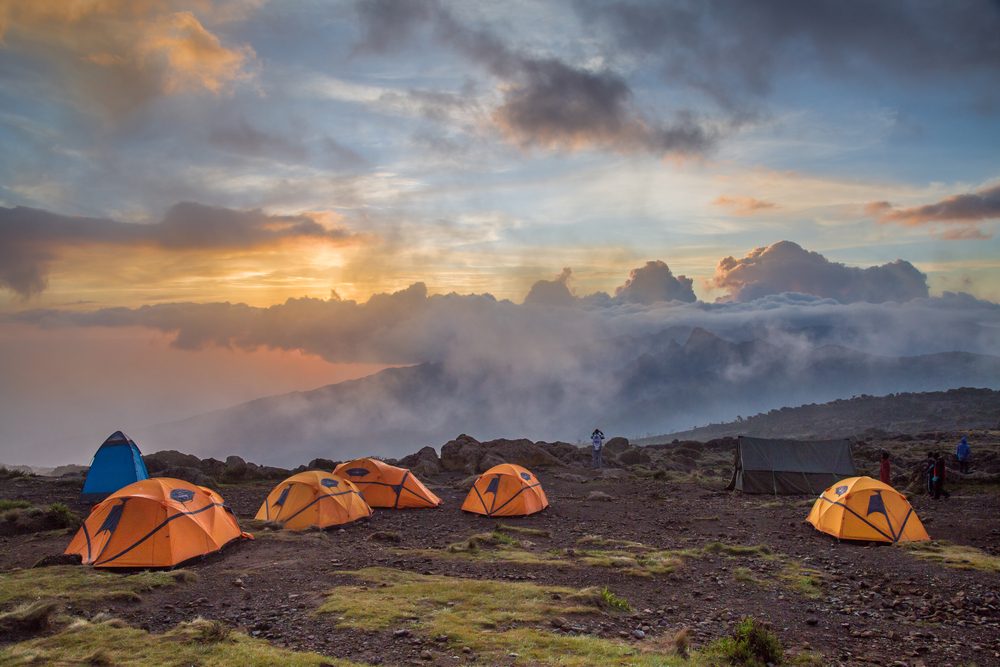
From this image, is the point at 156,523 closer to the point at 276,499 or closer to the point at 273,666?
the point at 276,499

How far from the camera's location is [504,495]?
26.8 m

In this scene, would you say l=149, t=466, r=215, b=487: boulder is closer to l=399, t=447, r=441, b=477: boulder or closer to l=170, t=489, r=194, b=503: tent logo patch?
l=399, t=447, r=441, b=477: boulder

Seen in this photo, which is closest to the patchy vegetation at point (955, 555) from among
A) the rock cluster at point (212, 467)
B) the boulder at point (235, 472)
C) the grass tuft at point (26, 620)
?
the grass tuft at point (26, 620)

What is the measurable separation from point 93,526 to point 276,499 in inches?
282

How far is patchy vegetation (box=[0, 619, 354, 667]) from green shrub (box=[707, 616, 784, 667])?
232 inches

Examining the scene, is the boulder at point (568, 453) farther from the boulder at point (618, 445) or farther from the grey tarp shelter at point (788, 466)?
the grey tarp shelter at point (788, 466)

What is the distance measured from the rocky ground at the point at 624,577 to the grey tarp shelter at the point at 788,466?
4.11 metres

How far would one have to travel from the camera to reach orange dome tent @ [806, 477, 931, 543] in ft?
70.0

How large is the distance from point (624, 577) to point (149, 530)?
1218 cm

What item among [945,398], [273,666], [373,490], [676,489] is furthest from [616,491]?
[945,398]

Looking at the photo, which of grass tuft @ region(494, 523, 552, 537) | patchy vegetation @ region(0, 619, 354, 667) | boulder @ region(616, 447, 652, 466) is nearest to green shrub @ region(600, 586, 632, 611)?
patchy vegetation @ region(0, 619, 354, 667)

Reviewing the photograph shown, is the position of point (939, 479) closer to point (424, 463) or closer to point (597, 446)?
point (597, 446)

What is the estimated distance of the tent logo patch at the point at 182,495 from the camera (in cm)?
1767

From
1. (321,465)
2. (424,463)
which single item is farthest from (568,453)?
(321,465)
